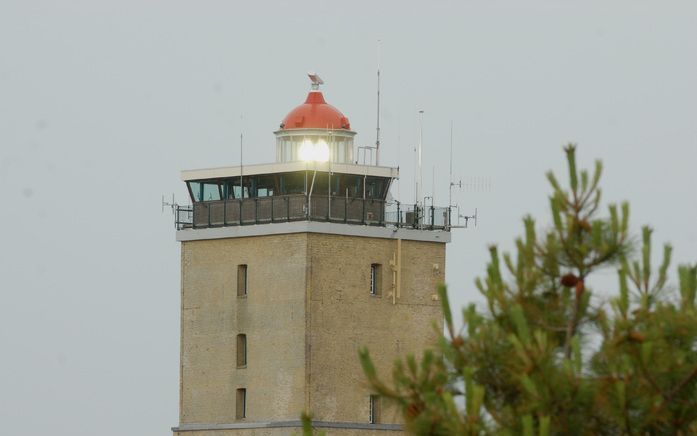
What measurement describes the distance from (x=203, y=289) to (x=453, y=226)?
6.82m

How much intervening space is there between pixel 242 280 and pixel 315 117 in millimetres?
4676

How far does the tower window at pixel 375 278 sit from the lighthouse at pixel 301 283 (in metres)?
0.05

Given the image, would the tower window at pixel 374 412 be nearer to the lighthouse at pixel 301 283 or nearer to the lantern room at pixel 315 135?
the lighthouse at pixel 301 283

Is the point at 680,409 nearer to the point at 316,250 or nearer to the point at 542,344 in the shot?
the point at 542,344

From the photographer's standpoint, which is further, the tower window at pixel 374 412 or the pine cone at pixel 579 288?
the tower window at pixel 374 412

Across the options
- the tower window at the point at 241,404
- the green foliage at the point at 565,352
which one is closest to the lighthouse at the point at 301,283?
the tower window at the point at 241,404

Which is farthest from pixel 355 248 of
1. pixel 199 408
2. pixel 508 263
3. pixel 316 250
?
pixel 508 263

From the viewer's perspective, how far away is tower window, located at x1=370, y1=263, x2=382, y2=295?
68938 mm

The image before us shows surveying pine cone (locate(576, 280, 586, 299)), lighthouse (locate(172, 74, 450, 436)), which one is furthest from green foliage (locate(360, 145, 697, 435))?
lighthouse (locate(172, 74, 450, 436))

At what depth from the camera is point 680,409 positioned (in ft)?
119

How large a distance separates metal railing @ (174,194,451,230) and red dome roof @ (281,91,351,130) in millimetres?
2058

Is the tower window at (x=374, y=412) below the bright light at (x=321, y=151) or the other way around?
below

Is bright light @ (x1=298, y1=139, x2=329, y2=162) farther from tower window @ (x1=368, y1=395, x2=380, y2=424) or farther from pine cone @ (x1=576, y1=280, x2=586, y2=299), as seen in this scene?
pine cone @ (x1=576, y1=280, x2=586, y2=299)

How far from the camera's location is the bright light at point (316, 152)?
69000 millimetres
